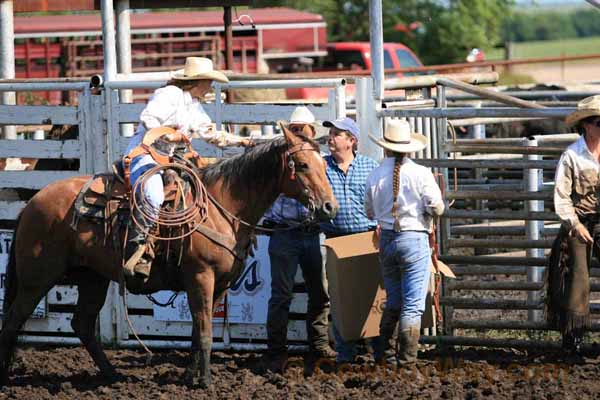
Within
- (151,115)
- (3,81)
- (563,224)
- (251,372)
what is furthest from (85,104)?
(563,224)

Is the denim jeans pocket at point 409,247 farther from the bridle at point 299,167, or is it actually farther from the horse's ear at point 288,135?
the horse's ear at point 288,135

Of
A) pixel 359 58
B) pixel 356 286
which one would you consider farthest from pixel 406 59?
pixel 356 286

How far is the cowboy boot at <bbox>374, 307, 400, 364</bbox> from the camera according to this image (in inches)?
290

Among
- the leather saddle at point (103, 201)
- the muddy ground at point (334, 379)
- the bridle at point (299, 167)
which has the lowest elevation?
the muddy ground at point (334, 379)

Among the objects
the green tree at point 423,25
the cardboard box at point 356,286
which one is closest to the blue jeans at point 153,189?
the cardboard box at point 356,286

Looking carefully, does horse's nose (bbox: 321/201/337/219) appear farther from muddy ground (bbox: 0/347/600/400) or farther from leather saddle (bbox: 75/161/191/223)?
leather saddle (bbox: 75/161/191/223)

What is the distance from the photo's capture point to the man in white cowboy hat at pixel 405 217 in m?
7.14

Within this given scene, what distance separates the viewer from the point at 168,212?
7.20 meters

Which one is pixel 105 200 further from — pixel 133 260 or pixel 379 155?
pixel 379 155

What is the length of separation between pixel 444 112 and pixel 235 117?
1.60 metres

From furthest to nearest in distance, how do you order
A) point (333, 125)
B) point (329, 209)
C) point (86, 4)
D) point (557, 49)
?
point (557, 49) < point (86, 4) < point (333, 125) < point (329, 209)

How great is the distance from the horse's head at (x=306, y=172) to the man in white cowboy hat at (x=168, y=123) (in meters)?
0.47

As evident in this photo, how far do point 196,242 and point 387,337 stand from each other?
1.43 meters

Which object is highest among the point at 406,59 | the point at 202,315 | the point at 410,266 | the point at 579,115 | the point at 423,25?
the point at 423,25
